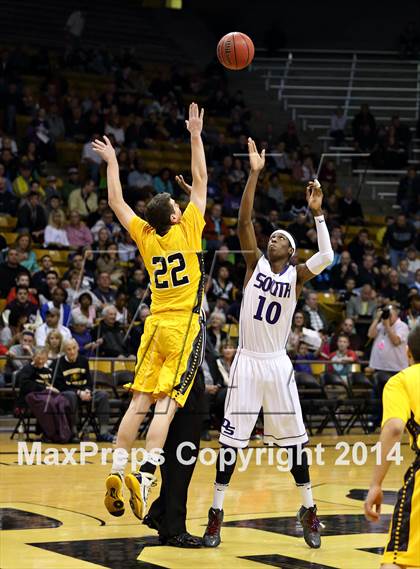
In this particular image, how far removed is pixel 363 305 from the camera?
65.3ft

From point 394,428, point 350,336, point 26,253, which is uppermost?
point 26,253

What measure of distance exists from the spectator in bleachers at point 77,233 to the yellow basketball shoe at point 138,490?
36.9 feet

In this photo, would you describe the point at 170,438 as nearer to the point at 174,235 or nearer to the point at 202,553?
the point at 202,553

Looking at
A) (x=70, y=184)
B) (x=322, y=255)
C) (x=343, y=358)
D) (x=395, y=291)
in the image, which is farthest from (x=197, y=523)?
(x=70, y=184)

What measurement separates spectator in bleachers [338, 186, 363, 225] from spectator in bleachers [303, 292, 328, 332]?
13.6 feet

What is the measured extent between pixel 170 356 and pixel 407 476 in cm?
295

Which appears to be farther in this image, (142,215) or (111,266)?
(142,215)

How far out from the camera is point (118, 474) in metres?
7.89

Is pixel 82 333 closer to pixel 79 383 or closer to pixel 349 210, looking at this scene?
pixel 79 383

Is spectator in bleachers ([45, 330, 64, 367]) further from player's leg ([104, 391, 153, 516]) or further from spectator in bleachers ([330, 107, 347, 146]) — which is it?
spectator in bleachers ([330, 107, 347, 146])

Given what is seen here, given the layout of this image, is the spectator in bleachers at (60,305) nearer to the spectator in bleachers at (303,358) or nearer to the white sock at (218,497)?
the spectator in bleachers at (303,358)

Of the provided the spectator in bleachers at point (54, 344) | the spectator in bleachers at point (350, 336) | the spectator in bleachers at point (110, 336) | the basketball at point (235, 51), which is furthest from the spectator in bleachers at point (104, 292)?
the basketball at point (235, 51)

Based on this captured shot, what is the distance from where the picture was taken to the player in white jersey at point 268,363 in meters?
8.62

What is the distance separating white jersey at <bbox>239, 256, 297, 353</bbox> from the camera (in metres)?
8.69
